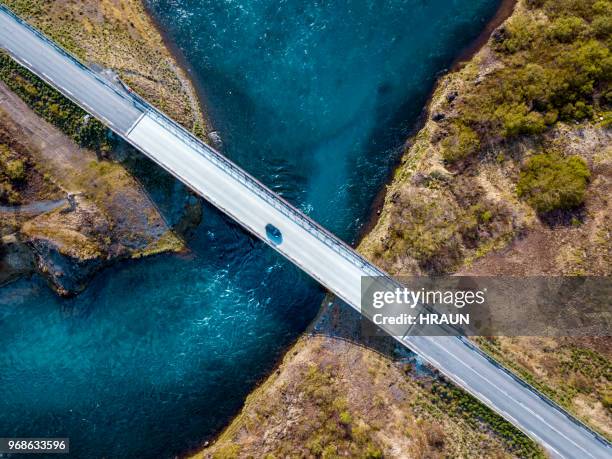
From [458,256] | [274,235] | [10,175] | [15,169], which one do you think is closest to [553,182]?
[458,256]

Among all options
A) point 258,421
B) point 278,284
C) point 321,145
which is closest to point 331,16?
point 321,145

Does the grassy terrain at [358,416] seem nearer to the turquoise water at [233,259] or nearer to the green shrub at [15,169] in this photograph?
the turquoise water at [233,259]

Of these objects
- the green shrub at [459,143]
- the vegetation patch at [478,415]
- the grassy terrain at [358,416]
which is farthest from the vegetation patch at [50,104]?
the vegetation patch at [478,415]

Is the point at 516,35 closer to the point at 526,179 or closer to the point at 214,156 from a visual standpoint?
the point at 526,179

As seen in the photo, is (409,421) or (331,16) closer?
(409,421)

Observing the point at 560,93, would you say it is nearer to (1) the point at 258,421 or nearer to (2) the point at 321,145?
(2) the point at 321,145

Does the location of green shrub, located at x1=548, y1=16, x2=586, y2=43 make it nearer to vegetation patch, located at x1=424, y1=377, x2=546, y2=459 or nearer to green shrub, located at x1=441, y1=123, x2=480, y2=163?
green shrub, located at x1=441, y1=123, x2=480, y2=163

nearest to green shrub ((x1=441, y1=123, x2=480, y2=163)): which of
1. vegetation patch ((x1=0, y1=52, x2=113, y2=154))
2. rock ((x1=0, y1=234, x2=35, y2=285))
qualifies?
vegetation patch ((x1=0, y1=52, x2=113, y2=154))
